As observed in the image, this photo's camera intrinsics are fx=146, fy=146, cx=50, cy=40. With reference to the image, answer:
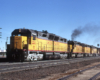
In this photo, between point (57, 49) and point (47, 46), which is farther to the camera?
point (57, 49)

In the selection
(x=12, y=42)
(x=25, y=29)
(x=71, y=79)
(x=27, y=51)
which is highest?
(x=25, y=29)

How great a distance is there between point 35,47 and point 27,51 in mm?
1847

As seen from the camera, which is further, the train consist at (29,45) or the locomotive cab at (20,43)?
the train consist at (29,45)

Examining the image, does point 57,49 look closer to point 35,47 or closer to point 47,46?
point 47,46

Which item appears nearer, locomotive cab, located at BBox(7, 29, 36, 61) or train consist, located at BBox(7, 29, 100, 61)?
locomotive cab, located at BBox(7, 29, 36, 61)

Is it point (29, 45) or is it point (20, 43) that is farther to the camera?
point (29, 45)

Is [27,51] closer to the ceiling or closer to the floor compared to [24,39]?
closer to the floor

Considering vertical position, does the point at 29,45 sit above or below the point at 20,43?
below

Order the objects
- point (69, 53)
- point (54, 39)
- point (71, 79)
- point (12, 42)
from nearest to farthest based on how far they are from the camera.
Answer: point (71, 79), point (12, 42), point (54, 39), point (69, 53)

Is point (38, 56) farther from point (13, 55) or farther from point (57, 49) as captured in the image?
point (57, 49)

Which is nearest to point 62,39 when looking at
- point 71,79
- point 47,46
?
point 47,46

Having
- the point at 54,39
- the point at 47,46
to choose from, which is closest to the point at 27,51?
the point at 47,46

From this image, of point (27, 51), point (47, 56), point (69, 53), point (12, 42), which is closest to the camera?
point (27, 51)

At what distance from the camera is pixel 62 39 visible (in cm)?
2698
